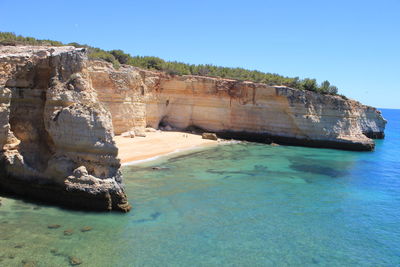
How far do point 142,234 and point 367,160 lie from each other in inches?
835

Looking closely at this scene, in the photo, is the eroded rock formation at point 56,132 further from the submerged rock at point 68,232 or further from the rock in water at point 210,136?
A: the rock in water at point 210,136

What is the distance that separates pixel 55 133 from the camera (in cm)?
1114

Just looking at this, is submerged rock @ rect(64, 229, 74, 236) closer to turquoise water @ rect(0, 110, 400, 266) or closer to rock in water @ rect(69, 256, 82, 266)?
turquoise water @ rect(0, 110, 400, 266)

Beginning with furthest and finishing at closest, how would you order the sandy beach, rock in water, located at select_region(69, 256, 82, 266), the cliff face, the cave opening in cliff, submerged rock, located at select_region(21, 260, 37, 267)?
the cliff face → the sandy beach → the cave opening in cliff → rock in water, located at select_region(69, 256, 82, 266) → submerged rock, located at select_region(21, 260, 37, 267)

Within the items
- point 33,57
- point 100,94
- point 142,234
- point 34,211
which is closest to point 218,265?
point 142,234

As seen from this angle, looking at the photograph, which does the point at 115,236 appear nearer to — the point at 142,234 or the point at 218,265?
the point at 142,234

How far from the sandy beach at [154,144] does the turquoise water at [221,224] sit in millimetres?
2160

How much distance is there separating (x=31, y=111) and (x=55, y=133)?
1706 mm

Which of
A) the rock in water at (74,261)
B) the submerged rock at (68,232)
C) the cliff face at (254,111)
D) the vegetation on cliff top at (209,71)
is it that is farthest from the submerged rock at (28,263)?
the vegetation on cliff top at (209,71)

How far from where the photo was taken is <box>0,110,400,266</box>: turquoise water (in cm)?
840

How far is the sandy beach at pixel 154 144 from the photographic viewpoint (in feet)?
66.1

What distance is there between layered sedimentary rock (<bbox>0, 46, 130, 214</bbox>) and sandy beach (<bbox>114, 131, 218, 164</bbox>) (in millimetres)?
6779

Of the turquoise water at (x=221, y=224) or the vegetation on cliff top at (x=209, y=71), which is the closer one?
the turquoise water at (x=221, y=224)

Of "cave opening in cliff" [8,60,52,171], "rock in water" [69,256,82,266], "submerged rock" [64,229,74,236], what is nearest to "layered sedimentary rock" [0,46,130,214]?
"cave opening in cliff" [8,60,52,171]
